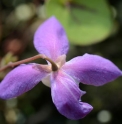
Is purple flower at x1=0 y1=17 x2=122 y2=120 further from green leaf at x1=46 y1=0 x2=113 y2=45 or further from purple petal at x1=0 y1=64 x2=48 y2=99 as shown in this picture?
green leaf at x1=46 y1=0 x2=113 y2=45

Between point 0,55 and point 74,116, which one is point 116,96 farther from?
point 74,116

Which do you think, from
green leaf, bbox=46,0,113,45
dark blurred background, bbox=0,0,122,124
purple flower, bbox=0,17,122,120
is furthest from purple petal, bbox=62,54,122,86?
dark blurred background, bbox=0,0,122,124

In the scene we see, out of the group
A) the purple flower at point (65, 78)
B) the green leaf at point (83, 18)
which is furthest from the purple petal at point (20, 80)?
the green leaf at point (83, 18)

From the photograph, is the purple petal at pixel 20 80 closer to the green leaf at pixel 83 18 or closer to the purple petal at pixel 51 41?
the purple petal at pixel 51 41

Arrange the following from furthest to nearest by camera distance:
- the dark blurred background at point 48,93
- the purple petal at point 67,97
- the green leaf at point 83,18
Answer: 1. the dark blurred background at point 48,93
2. the green leaf at point 83,18
3. the purple petal at point 67,97

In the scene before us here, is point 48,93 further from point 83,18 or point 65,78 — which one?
point 65,78

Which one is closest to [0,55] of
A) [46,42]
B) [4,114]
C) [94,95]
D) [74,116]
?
[4,114]

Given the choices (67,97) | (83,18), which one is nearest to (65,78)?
(67,97)
